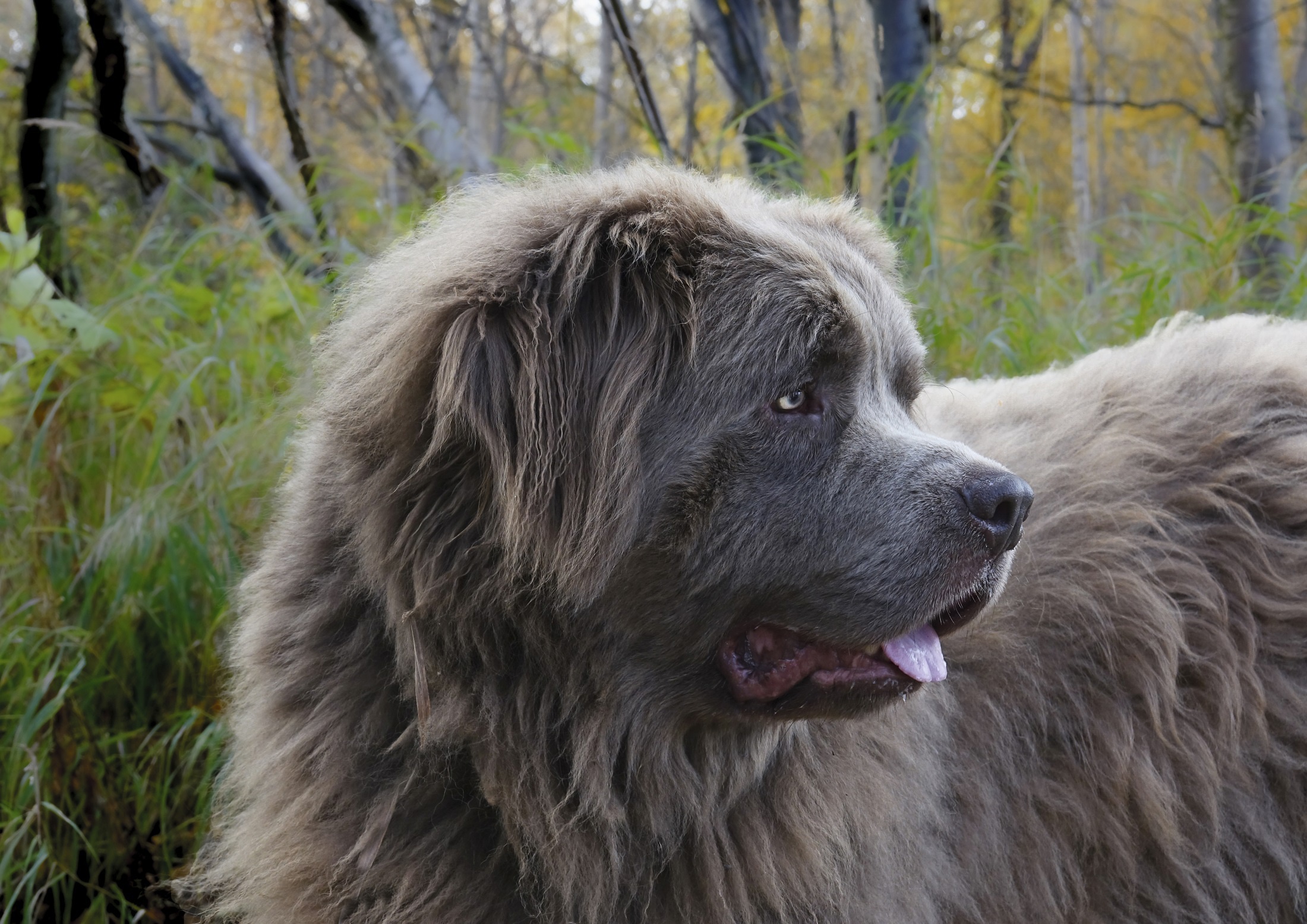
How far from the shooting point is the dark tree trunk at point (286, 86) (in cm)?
490

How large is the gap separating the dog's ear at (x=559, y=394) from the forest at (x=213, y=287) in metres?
1.11

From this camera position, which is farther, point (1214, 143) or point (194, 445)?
point (1214, 143)

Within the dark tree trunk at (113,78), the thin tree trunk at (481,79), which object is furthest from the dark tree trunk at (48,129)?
the thin tree trunk at (481,79)

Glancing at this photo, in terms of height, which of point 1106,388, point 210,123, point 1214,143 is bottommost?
point 1214,143

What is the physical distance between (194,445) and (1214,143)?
24.8m

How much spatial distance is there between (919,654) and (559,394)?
92cm

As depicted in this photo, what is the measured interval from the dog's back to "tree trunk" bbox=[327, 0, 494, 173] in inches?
147

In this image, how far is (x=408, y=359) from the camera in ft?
6.80

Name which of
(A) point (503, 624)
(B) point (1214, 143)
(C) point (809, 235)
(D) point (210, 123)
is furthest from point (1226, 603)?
Result: (B) point (1214, 143)

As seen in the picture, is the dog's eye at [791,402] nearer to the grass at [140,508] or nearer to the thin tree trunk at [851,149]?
the grass at [140,508]

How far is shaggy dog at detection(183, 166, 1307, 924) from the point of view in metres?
2.10

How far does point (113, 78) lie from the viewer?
449cm

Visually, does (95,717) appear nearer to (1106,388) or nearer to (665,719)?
(665,719)

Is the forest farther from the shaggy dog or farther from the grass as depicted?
the shaggy dog
